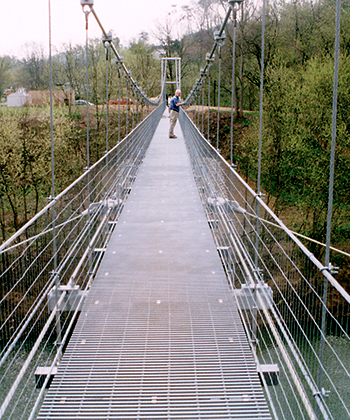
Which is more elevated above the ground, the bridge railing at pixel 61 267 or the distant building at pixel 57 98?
the distant building at pixel 57 98

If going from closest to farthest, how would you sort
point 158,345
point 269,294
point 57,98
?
1. point 158,345
2. point 269,294
3. point 57,98

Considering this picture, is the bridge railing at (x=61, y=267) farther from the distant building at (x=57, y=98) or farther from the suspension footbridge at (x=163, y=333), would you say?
the distant building at (x=57, y=98)

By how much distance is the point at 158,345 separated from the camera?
8.27 ft

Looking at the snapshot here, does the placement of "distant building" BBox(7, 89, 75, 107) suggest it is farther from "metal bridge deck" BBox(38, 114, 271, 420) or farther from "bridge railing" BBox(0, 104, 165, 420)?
"metal bridge deck" BBox(38, 114, 271, 420)

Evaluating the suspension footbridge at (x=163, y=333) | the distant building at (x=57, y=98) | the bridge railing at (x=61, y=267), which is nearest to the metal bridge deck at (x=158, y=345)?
→ the suspension footbridge at (x=163, y=333)

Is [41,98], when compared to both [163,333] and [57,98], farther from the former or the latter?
[163,333]

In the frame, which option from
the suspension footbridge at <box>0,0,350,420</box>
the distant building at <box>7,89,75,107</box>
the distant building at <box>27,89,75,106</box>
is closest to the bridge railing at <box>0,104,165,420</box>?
the suspension footbridge at <box>0,0,350,420</box>

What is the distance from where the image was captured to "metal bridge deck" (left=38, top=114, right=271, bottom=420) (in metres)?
2.07

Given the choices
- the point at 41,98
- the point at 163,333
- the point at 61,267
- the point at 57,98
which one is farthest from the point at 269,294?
the point at 41,98

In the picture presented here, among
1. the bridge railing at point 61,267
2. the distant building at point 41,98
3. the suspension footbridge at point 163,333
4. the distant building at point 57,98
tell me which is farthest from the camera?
the distant building at point 41,98

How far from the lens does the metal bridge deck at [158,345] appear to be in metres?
2.07

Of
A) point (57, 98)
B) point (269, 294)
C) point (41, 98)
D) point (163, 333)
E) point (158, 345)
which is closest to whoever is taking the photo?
point (158, 345)

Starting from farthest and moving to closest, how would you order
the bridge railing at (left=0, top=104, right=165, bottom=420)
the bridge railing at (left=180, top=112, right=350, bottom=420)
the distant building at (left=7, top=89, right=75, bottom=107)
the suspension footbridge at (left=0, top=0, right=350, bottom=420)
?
the distant building at (left=7, top=89, right=75, bottom=107) → the bridge railing at (left=0, top=104, right=165, bottom=420) → the suspension footbridge at (left=0, top=0, right=350, bottom=420) → the bridge railing at (left=180, top=112, right=350, bottom=420)

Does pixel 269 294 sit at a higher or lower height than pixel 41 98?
lower
